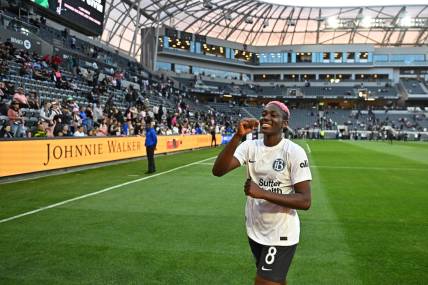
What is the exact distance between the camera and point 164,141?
84.9 ft

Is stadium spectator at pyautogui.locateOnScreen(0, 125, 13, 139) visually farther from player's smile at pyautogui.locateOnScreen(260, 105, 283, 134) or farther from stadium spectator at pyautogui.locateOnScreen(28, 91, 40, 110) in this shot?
player's smile at pyautogui.locateOnScreen(260, 105, 283, 134)

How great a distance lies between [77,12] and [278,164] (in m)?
20.2

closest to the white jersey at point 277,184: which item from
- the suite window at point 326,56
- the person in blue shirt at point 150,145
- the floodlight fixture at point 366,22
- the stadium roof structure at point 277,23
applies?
the person in blue shirt at point 150,145

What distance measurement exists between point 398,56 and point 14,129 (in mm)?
89039

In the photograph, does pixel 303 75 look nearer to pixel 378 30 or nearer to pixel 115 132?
pixel 378 30

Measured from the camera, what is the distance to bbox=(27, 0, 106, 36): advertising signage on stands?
19859 millimetres

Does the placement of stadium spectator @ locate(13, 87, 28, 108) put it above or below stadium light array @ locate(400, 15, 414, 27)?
below

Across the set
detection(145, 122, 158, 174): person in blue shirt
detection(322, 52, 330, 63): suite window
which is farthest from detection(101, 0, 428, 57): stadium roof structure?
detection(145, 122, 158, 174): person in blue shirt

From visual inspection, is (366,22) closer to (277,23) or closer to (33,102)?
(277,23)

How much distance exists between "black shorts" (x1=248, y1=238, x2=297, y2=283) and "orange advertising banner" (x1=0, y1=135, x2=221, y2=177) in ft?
34.5

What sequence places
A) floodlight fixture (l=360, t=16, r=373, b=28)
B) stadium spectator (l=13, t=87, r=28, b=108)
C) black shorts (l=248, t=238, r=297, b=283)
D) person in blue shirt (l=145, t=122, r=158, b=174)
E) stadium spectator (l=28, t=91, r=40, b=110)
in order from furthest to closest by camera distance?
floodlight fixture (l=360, t=16, r=373, b=28), stadium spectator (l=28, t=91, r=40, b=110), stadium spectator (l=13, t=87, r=28, b=108), person in blue shirt (l=145, t=122, r=158, b=174), black shorts (l=248, t=238, r=297, b=283)

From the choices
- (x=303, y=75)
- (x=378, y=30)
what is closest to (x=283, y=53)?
(x=303, y=75)

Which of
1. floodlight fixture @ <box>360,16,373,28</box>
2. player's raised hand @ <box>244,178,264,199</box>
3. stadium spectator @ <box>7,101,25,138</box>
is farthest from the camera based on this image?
floodlight fixture @ <box>360,16,373,28</box>

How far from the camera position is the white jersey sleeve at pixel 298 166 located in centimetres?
331
